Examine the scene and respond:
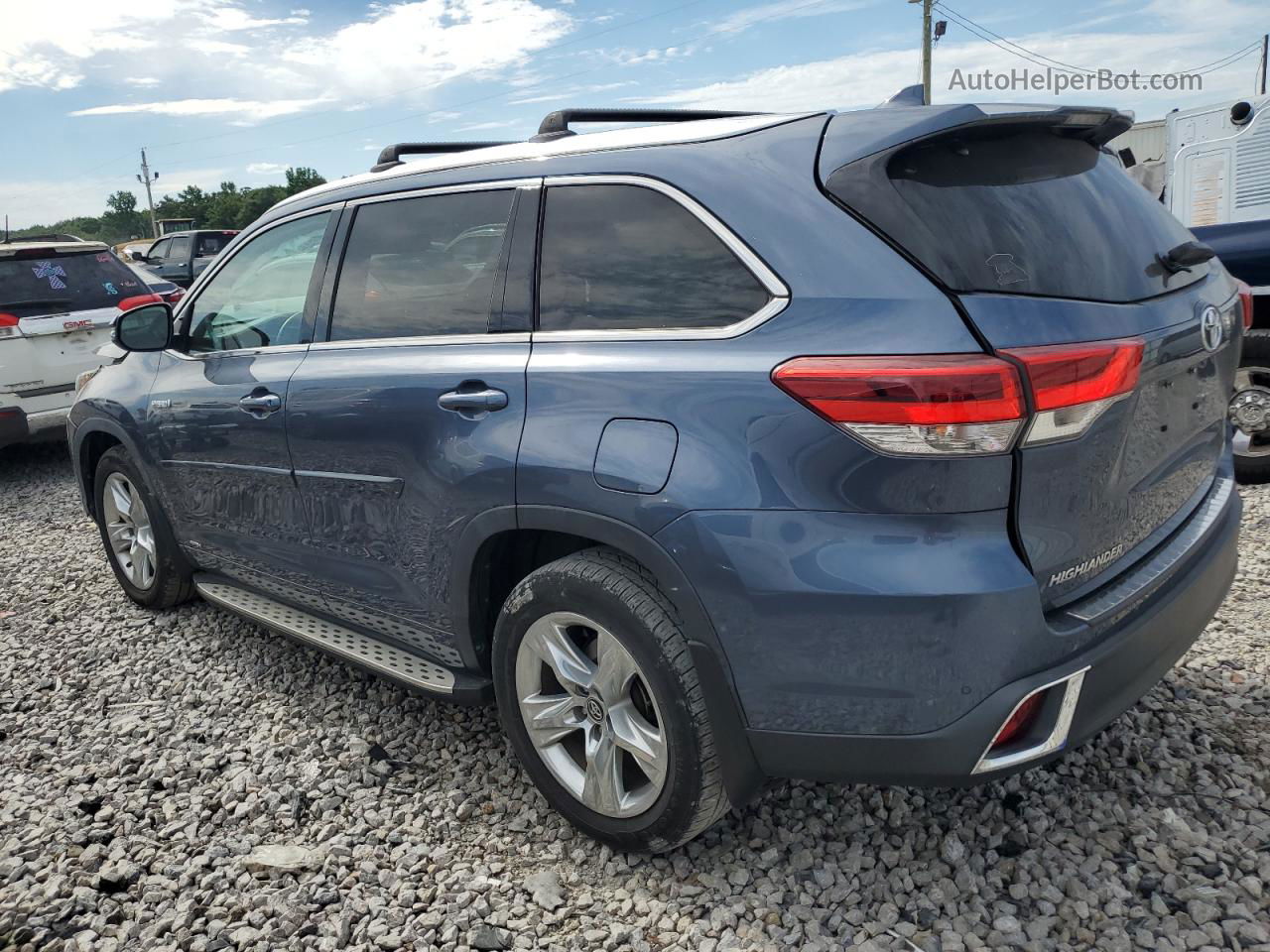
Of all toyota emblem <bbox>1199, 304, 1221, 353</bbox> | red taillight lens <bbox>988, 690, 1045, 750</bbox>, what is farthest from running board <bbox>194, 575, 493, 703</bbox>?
toyota emblem <bbox>1199, 304, 1221, 353</bbox>

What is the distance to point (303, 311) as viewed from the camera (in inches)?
132

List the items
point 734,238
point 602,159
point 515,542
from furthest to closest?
point 515,542 < point 602,159 < point 734,238

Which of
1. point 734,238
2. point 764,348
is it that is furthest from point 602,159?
point 764,348

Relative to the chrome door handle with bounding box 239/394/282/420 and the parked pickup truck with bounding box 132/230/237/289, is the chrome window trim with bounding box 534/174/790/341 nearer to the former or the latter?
the chrome door handle with bounding box 239/394/282/420

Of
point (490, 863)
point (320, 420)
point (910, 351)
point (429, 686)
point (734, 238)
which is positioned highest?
point (734, 238)

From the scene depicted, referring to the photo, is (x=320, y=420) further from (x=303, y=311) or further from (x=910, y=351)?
(x=910, y=351)

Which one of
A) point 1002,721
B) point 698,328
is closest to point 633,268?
point 698,328

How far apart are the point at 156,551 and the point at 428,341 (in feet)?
7.57

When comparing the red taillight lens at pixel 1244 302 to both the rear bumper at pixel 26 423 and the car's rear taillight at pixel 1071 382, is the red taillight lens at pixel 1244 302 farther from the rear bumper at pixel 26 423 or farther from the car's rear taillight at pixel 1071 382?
the rear bumper at pixel 26 423

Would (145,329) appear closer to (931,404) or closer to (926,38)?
(931,404)

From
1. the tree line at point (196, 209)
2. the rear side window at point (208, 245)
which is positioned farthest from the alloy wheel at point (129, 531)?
the tree line at point (196, 209)

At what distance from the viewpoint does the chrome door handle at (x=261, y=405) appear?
10.8 feet

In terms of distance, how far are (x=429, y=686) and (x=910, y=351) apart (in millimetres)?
1716

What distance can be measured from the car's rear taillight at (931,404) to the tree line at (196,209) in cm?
7795
